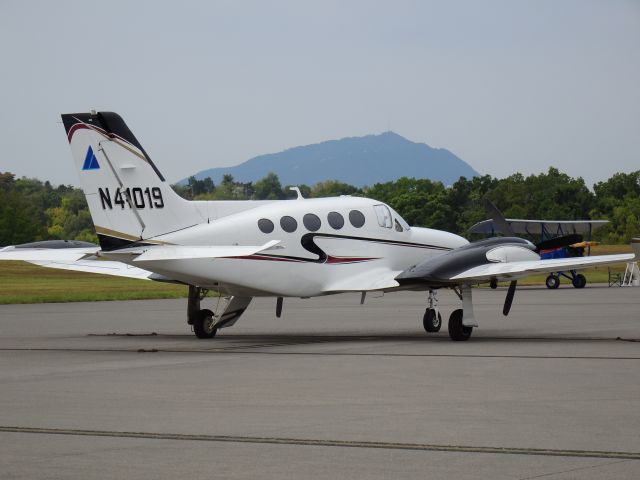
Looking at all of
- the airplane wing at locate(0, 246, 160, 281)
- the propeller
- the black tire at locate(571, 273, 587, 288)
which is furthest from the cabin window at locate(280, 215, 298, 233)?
the black tire at locate(571, 273, 587, 288)

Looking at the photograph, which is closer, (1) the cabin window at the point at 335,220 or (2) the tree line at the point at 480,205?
(1) the cabin window at the point at 335,220

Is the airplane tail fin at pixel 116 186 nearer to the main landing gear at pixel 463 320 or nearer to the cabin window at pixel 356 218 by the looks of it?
the cabin window at pixel 356 218

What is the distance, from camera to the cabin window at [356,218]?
80.8ft

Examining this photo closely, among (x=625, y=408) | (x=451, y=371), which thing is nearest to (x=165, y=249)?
(x=451, y=371)

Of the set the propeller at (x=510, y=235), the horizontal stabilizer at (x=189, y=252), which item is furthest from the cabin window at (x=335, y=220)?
the propeller at (x=510, y=235)

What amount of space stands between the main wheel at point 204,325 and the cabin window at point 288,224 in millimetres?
2775

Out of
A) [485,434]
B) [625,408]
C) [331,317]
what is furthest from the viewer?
[331,317]

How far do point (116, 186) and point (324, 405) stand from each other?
10.7 meters

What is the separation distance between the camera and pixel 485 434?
1086 cm

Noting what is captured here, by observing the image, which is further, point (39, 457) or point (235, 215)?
point (235, 215)

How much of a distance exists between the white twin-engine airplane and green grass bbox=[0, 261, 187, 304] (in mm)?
25483

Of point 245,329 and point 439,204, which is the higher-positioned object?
point 439,204

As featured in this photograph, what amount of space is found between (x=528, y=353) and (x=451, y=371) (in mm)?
3443

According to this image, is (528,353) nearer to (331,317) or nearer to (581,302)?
(331,317)
